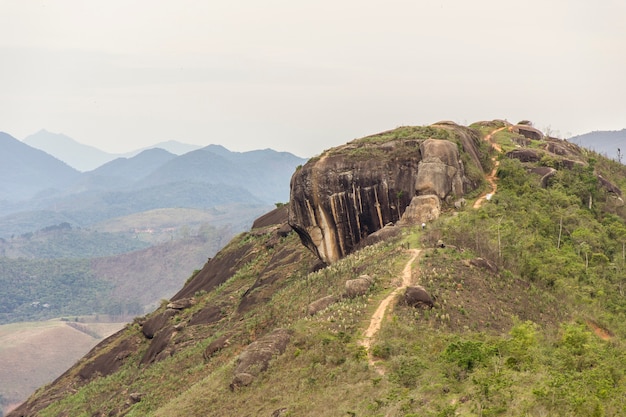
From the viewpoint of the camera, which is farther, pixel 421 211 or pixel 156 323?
pixel 156 323

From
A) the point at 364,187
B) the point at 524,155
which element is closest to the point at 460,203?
the point at 364,187

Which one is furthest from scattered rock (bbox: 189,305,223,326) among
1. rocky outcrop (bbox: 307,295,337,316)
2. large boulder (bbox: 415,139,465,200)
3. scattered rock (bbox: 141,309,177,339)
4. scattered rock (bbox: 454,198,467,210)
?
scattered rock (bbox: 454,198,467,210)

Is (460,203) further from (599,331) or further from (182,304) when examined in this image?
(182,304)

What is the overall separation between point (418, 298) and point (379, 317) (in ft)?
6.66

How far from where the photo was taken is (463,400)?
23672 mm

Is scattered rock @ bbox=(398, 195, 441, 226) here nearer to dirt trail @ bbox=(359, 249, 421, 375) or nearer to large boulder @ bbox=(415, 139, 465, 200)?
large boulder @ bbox=(415, 139, 465, 200)

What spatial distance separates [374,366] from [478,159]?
1344 inches

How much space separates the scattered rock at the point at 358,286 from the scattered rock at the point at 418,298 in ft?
9.13

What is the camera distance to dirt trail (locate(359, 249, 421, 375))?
29.4 m

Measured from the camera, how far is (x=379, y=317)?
107ft

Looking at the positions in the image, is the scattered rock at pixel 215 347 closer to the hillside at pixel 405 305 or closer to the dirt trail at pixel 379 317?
the hillside at pixel 405 305

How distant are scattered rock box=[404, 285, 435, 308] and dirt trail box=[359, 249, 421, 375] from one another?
1.06 m

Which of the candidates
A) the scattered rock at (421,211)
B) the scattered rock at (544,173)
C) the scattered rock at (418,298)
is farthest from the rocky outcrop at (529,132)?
the scattered rock at (418,298)

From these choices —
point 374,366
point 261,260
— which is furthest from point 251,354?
point 261,260
